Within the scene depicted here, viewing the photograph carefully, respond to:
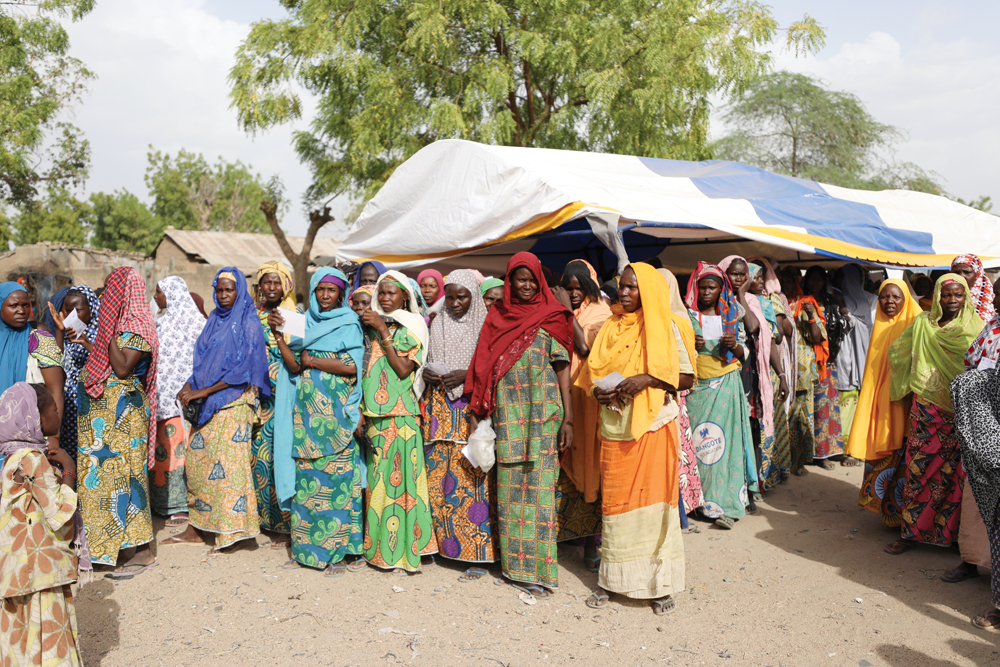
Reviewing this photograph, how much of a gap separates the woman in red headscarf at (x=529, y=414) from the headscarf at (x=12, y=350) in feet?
8.02

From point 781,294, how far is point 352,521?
4.17 metres

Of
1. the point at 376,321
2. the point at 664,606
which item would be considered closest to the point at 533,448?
the point at 664,606

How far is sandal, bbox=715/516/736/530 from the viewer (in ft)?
16.7

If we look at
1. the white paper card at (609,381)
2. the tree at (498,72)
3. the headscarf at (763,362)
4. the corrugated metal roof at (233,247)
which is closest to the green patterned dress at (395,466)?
the white paper card at (609,381)

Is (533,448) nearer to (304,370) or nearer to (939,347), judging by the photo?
(304,370)

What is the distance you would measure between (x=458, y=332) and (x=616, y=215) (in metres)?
1.64

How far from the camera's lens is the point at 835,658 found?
3266 millimetres

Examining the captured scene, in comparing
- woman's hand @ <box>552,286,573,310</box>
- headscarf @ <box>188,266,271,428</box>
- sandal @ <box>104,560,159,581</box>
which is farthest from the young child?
woman's hand @ <box>552,286,573,310</box>

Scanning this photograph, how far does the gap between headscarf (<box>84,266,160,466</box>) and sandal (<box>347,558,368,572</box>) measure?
172 centimetres

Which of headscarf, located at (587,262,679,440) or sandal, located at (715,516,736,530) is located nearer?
headscarf, located at (587,262,679,440)

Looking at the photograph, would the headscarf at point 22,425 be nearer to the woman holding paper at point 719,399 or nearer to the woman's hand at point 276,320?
the woman's hand at point 276,320

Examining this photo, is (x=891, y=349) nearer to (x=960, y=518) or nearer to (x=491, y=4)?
(x=960, y=518)

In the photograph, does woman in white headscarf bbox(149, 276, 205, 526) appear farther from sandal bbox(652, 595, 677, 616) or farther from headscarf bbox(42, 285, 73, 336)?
sandal bbox(652, 595, 677, 616)

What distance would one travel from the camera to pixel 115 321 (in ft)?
13.6
